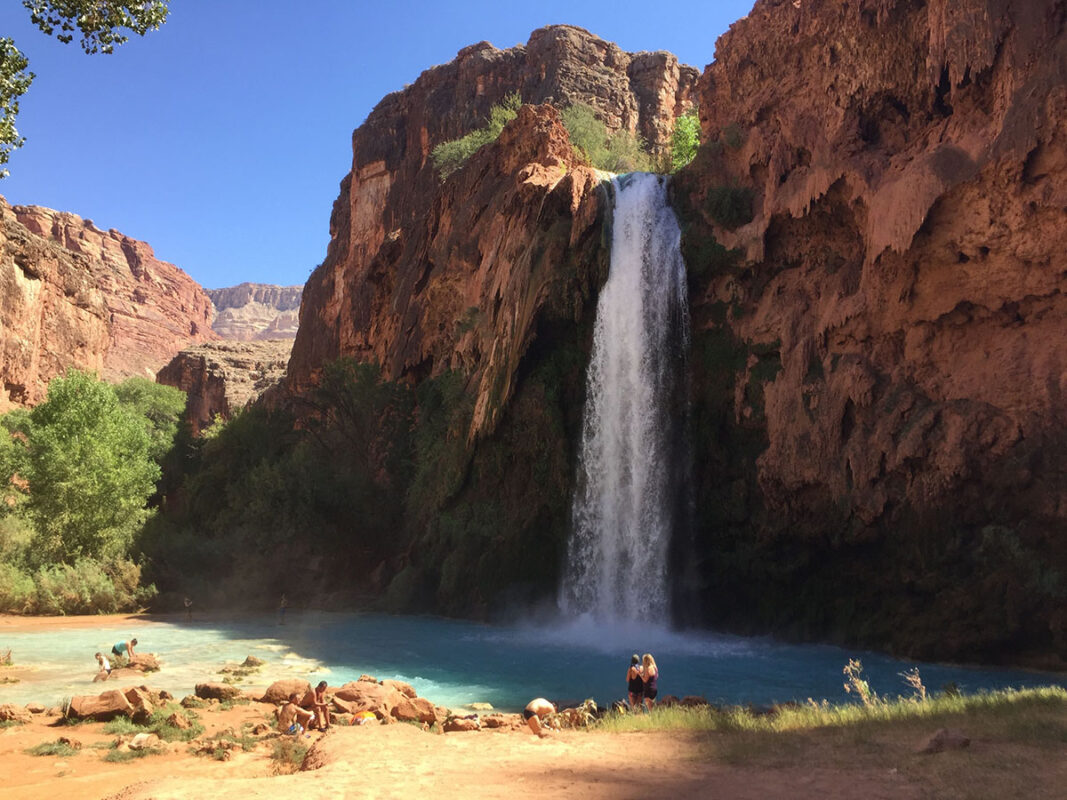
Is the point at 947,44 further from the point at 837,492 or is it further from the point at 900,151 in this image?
the point at 837,492

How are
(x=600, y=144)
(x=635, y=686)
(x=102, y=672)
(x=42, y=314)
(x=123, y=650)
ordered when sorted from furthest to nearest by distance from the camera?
(x=42, y=314)
(x=600, y=144)
(x=123, y=650)
(x=102, y=672)
(x=635, y=686)

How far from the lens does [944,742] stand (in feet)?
24.4

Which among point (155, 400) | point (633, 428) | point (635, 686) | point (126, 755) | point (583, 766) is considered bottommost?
point (126, 755)

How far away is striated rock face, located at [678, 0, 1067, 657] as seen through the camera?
17.0 m

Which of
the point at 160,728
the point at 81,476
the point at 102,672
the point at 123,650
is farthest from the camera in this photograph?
the point at 81,476

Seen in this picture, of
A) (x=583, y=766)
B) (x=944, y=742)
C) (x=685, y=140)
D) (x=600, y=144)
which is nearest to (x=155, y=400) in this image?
(x=600, y=144)

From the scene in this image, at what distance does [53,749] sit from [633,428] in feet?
57.9

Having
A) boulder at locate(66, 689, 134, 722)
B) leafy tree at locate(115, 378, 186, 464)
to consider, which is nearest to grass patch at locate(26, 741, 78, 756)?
boulder at locate(66, 689, 134, 722)

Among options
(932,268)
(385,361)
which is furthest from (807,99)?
(385,361)

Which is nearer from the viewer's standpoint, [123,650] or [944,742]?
[944,742]

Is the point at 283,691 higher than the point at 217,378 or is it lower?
lower

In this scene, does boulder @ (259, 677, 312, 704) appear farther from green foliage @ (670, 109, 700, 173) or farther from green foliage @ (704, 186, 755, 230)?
green foliage @ (670, 109, 700, 173)

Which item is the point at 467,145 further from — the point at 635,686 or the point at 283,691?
the point at 635,686

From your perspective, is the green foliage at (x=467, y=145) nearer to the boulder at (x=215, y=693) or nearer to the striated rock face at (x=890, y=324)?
the striated rock face at (x=890, y=324)
